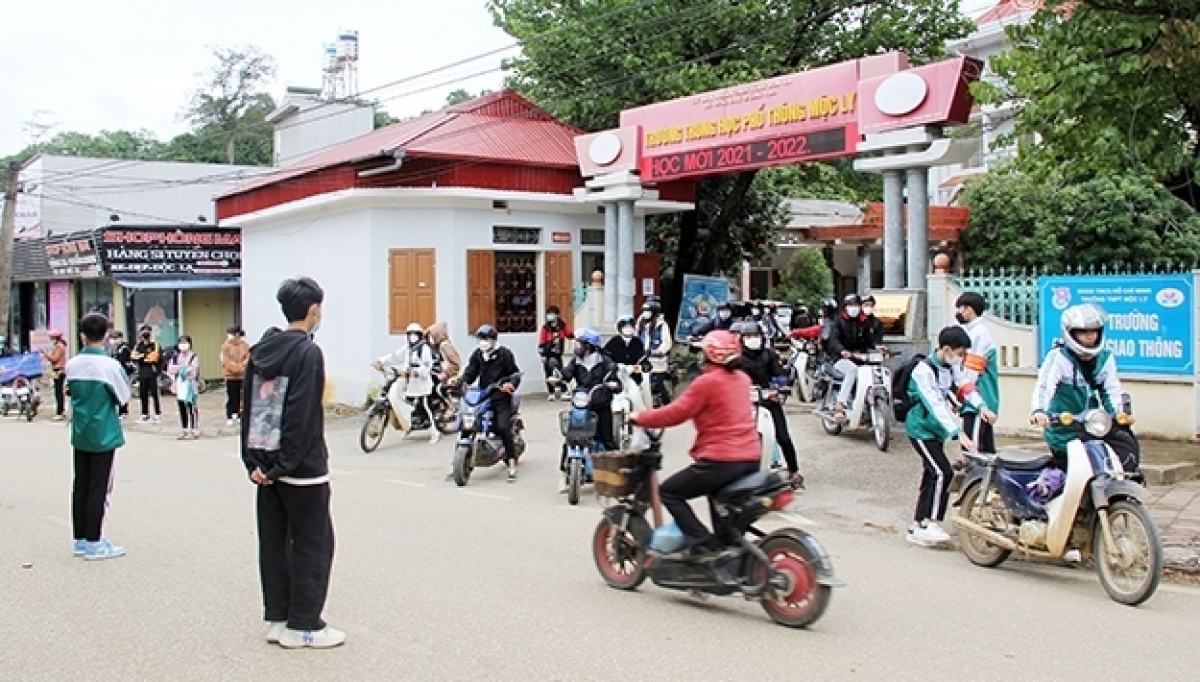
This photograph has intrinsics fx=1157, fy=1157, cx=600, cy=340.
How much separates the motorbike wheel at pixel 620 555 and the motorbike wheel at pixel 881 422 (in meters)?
6.65

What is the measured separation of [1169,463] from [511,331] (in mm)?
12225

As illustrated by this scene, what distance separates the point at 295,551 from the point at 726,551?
7.80 ft

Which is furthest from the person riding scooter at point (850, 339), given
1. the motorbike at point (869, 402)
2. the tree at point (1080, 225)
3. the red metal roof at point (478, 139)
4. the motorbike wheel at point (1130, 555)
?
the tree at point (1080, 225)

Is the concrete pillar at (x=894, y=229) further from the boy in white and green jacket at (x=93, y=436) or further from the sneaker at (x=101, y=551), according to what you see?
the sneaker at (x=101, y=551)

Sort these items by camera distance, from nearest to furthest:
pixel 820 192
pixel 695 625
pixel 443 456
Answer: pixel 695 625 → pixel 443 456 → pixel 820 192

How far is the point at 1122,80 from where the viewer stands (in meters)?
11.1

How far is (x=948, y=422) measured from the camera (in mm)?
8508

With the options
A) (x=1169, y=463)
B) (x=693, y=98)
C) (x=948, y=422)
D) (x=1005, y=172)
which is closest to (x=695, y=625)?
(x=948, y=422)

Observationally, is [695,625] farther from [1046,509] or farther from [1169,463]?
[1169,463]

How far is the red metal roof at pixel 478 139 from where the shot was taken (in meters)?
20.3

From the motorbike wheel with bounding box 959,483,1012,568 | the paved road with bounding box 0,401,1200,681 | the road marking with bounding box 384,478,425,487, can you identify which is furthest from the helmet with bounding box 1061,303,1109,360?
the road marking with bounding box 384,478,425,487

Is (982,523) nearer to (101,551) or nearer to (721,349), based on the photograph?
(721,349)

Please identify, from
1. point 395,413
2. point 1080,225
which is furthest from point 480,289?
point 1080,225

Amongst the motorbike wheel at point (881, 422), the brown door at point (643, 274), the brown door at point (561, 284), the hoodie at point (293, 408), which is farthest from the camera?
the brown door at point (643, 274)
